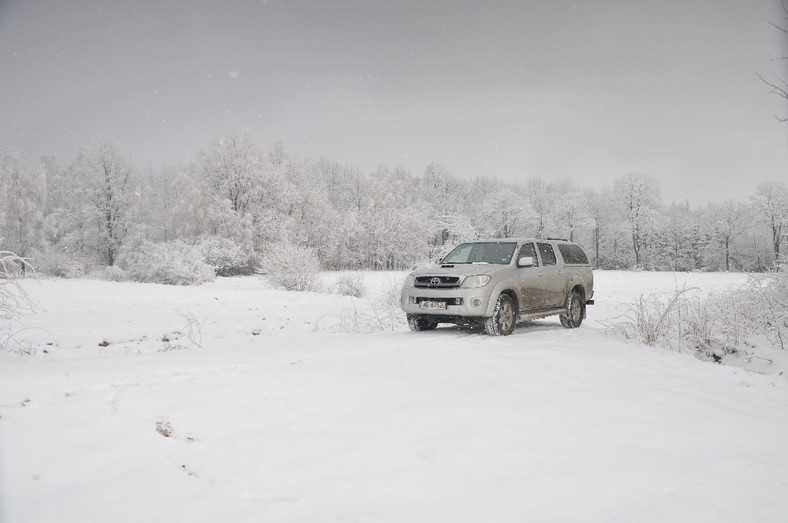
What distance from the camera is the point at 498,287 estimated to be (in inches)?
335

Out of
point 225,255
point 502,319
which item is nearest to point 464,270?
point 502,319

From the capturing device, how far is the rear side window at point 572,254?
10.8 meters

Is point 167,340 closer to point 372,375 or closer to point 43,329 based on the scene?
point 43,329

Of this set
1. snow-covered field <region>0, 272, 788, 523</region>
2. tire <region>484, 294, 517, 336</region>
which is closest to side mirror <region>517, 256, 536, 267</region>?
tire <region>484, 294, 517, 336</region>

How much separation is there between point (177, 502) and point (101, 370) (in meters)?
2.70

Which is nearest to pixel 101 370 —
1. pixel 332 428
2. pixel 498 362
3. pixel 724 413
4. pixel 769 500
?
pixel 332 428

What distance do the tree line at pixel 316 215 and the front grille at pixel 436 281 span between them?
13.5 metres

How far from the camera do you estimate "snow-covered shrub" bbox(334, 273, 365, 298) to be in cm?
2031

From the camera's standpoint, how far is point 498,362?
19.9 feet

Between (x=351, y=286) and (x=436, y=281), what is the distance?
12.0m

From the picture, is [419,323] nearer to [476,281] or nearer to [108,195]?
[476,281]

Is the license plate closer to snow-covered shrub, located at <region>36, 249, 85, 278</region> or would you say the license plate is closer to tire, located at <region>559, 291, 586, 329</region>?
tire, located at <region>559, 291, 586, 329</region>

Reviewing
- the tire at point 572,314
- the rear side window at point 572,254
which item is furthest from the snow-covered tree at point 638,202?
the tire at point 572,314

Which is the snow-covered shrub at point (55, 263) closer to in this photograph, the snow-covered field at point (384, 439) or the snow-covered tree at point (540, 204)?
the snow-covered field at point (384, 439)
